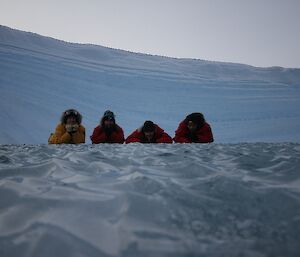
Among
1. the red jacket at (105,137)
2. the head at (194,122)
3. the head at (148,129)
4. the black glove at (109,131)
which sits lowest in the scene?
the red jacket at (105,137)

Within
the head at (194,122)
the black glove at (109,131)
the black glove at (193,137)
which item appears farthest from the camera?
the black glove at (109,131)

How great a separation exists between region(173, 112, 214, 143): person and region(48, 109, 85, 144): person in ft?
4.67

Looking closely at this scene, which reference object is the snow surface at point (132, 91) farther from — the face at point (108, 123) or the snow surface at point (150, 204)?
the snow surface at point (150, 204)

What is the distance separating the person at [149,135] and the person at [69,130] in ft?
2.42

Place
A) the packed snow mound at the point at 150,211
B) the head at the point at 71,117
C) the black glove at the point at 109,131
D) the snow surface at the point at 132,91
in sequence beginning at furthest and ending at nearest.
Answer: the snow surface at the point at 132,91
the black glove at the point at 109,131
the head at the point at 71,117
the packed snow mound at the point at 150,211

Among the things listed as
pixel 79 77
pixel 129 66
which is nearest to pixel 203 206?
pixel 79 77

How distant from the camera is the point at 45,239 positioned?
98cm

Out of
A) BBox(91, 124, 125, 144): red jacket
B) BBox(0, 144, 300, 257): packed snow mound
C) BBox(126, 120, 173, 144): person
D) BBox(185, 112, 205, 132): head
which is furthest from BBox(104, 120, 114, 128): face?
BBox(0, 144, 300, 257): packed snow mound

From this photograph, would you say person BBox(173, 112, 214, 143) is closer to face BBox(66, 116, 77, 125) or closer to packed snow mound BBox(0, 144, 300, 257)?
face BBox(66, 116, 77, 125)

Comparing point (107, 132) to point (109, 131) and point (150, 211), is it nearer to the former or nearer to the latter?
point (109, 131)

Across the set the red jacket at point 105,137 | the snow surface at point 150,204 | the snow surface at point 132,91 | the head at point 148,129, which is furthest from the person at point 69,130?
the snow surface at point 132,91

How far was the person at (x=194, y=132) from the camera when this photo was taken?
4.77 meters

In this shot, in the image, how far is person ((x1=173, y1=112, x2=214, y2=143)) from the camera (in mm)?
4773

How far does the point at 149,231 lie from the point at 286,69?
2490 centimetres
